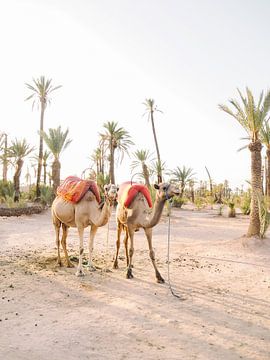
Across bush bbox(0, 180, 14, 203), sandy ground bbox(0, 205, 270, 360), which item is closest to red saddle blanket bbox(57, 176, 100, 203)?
sandy ground bbox(0, 205, 270, 360)

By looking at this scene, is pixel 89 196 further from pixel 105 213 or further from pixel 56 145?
pixel 56 145

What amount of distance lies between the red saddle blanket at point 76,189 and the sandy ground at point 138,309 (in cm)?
160

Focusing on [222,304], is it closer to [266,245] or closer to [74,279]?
[74,279]

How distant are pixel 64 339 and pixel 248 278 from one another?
429 centimetres

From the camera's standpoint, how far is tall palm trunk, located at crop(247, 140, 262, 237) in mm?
10422

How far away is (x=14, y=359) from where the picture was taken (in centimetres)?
347

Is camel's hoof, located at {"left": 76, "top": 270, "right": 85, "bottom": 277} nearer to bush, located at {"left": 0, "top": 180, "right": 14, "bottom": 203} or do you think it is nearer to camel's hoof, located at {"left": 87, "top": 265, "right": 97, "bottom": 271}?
camel's hoof, located at {"left": 87, "top": 265, "right": 97, "bottom": 271}

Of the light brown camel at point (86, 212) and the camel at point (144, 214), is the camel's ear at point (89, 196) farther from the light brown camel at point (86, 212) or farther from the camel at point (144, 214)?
the camel at point (144, 214)

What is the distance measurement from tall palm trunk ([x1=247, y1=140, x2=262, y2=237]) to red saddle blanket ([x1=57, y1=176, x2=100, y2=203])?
5.44 meters

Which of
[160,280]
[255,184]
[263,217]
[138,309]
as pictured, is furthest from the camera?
[255,184]

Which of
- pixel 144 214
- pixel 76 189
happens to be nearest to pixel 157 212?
pixel 144 214

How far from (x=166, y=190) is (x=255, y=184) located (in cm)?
582

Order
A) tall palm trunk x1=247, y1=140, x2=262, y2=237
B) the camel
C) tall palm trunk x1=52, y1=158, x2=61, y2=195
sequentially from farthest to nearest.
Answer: tall palm trunk x1=52, y1=158, x2=61, y2=195 < tall palm trunk x1=247, y1=140, x2=262, y2=237 < the camel

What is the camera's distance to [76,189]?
24.5 ft
